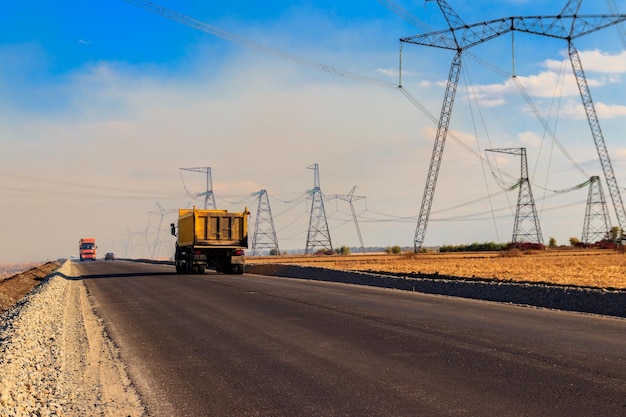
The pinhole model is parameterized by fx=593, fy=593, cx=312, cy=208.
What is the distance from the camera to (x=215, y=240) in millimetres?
35406

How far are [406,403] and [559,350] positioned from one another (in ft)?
13.5

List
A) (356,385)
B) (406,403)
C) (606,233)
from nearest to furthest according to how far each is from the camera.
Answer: (406,403)
(356,385)
(606,233)

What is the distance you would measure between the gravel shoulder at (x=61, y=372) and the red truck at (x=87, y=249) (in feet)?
313

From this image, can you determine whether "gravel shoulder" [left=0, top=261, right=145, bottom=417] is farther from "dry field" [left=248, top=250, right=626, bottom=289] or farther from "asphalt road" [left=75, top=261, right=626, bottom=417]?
"dry field" [left=248, top=250, right=626, bottom=289]

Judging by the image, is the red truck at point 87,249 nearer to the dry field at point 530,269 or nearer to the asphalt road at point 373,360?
the dry field at point 530,269

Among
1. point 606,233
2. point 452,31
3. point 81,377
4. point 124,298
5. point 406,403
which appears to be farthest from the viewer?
point 606,233

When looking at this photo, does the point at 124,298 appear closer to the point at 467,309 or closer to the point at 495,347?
the point at 467,309

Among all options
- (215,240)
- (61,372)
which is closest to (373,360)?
(61,372)

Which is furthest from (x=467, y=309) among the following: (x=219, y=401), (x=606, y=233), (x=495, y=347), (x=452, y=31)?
(x=606, y=233)

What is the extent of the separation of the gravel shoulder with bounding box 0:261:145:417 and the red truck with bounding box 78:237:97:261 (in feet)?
313

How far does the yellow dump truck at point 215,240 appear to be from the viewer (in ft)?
115

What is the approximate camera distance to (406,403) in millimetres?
6305

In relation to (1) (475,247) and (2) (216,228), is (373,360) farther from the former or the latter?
(1) (475,247)

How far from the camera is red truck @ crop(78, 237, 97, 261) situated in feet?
340
